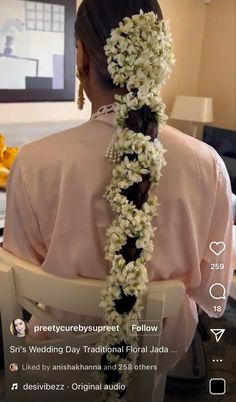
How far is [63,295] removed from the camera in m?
0.50

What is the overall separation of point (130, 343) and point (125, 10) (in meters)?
0.45

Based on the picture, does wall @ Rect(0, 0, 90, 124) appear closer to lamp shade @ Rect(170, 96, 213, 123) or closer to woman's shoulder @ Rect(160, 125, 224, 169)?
lamp shade @ Rect(170, 96, 213, 123)

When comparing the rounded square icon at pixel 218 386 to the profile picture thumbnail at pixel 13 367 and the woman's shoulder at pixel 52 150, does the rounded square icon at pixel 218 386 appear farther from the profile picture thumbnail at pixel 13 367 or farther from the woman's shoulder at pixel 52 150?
the woman's shoulder at pixel 52 150

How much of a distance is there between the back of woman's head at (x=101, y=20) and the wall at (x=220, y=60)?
129 cm

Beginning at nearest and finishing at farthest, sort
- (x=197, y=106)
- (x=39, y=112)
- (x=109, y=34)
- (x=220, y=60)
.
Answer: (x=109, y=34)
(x=39, y=112)
(x=220, y=60)
(x=197, y=106)

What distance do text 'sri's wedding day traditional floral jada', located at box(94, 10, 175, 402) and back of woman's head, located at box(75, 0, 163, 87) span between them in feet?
0.06

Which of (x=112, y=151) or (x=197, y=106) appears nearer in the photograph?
(x=112, y=151)

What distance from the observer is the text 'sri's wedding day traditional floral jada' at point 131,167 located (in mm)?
483

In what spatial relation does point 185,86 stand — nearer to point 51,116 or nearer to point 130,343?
point 51,116

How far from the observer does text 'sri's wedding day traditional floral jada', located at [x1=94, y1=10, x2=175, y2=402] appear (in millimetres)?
483

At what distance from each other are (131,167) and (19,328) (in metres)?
0.28

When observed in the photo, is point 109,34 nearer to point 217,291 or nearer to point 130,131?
point 130,131

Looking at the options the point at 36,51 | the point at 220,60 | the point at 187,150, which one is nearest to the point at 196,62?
the point at 220,60

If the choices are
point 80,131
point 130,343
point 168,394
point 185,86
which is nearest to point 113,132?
point 80,131
